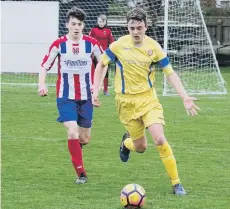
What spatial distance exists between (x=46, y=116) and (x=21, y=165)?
17.8 feet

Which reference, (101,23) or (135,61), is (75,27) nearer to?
(135,61)

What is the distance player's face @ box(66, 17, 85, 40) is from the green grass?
1.63 m

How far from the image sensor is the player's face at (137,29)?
8.06m

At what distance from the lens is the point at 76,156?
8766 millimetres

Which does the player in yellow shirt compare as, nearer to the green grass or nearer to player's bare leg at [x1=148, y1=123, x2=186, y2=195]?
player's bare leg at [x1=148, y1=123, x2=186, y2=195]

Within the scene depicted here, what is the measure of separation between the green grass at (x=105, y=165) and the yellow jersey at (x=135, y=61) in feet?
3.62

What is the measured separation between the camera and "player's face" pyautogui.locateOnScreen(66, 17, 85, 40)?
884 centimetres

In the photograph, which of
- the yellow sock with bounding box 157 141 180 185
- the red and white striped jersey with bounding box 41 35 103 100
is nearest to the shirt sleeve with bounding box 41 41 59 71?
the red and white striped jersey with bounding box 41 35 103 100

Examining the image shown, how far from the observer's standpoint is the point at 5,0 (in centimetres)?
2727

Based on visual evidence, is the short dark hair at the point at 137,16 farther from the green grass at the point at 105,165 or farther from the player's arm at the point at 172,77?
the green grass at the point at 105,165

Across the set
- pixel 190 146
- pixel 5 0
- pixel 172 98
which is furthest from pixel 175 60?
pixel 190 146

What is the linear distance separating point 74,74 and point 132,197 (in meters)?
2.32

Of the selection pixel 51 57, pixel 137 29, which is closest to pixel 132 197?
pixel 137 29

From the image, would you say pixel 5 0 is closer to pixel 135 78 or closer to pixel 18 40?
pixel 18 40
